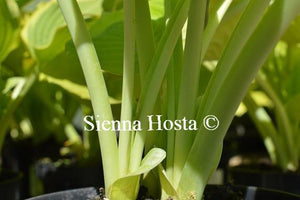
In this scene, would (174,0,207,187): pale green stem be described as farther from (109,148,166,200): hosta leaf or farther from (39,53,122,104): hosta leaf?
(39,53,122,104): hosta leaf

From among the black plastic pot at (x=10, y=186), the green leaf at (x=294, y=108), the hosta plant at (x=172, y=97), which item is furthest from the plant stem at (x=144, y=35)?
the green leaf at (x=294, y=108)

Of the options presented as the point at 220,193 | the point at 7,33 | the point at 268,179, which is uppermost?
the point at 7,33

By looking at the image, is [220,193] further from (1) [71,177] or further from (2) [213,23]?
(1) [71,177]

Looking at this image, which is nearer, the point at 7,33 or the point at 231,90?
the point at 231,90

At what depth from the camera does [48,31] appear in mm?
633

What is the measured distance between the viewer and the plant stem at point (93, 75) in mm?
Answer: 323

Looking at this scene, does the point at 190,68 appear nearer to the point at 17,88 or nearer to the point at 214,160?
the point at 214,160

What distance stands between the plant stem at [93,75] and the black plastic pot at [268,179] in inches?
12.9

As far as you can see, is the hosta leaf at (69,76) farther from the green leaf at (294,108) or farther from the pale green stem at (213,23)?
the green leaf at (294,108)

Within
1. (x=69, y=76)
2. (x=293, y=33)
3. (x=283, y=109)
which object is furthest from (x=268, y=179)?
(x=69, y=76)

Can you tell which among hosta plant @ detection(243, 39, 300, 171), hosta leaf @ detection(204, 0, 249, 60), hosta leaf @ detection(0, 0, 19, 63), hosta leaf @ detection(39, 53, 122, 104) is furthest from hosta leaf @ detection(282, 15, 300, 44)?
hosta leaf @ detection(0, 0, 19, 63)
